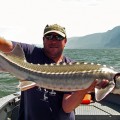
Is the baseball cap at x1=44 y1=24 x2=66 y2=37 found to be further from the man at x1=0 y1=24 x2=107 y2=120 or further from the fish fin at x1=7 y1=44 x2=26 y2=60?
the fish fin at x1=7 y1=44 x2=26 y2=60

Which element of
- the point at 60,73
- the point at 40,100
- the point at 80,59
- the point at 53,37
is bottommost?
A: the point at 80,59

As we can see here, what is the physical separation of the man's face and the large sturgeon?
30 centimetres

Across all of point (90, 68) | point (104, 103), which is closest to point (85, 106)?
point (104, 103)

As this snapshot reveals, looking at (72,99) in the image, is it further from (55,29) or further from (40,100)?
(55,29)

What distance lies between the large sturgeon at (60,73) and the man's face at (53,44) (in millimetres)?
302

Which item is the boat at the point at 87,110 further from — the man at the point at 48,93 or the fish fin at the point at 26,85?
the fish fin at the point at 26,85

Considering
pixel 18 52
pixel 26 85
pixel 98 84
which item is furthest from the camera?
pixel 18 52

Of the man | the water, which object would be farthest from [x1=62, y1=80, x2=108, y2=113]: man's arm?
the water

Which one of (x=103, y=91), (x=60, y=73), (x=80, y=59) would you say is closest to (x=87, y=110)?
(x=60, y=73)

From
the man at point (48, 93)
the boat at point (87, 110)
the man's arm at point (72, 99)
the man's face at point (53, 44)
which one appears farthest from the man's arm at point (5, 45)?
the boat at point (87, 110)

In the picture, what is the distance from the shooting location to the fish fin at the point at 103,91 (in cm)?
453

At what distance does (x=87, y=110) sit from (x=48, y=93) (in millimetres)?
4091

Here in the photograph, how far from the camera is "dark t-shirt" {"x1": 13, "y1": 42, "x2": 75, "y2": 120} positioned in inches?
205

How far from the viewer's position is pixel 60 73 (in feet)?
16.2
